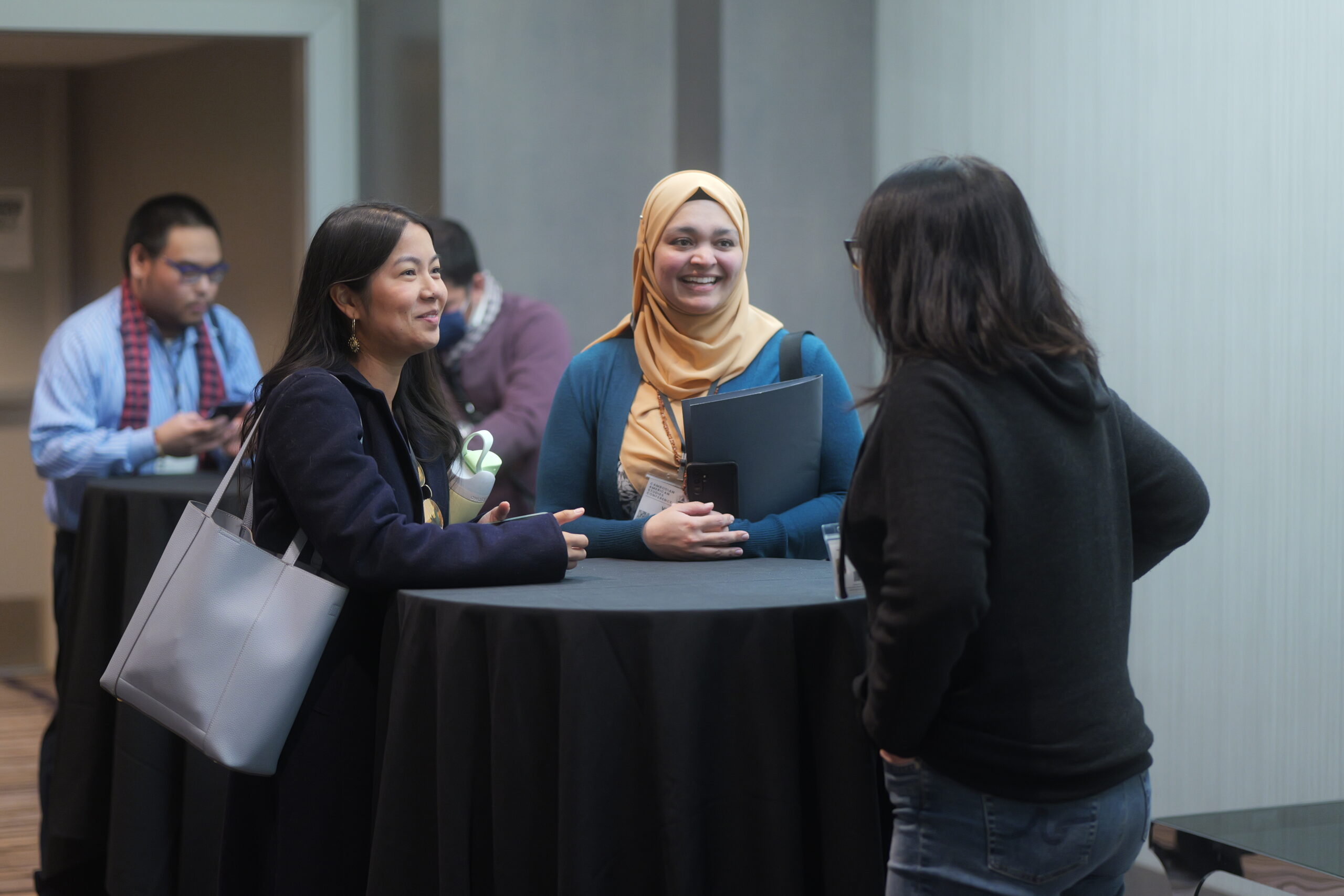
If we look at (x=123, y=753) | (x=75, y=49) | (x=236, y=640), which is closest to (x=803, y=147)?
(x=123, y=753)

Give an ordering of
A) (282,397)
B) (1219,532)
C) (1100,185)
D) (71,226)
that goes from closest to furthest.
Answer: (282,397) < (1219,532) < (1100,185) < (71,226)

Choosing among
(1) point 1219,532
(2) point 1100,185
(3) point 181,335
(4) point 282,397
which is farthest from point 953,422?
(3) point 181,335

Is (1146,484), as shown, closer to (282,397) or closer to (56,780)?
(282,397)

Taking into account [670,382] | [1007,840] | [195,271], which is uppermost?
[195,271]

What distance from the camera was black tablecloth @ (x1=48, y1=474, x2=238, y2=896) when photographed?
289 centimetres

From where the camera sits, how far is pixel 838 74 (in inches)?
181

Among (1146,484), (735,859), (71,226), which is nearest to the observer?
(1146,484)

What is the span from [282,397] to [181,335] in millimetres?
2047

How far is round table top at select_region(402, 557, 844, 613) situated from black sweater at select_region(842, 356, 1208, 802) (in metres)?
0.37

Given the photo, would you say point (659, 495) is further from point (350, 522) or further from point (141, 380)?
point (141, 380)

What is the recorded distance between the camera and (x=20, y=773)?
4504 mm

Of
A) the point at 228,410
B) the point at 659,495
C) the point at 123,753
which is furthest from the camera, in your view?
the point at 228,410

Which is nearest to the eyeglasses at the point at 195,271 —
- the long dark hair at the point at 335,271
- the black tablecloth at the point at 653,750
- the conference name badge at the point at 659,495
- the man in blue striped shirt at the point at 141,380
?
the man in blue striped shirt at the point at 141,380

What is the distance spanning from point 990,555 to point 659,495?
1.07m
